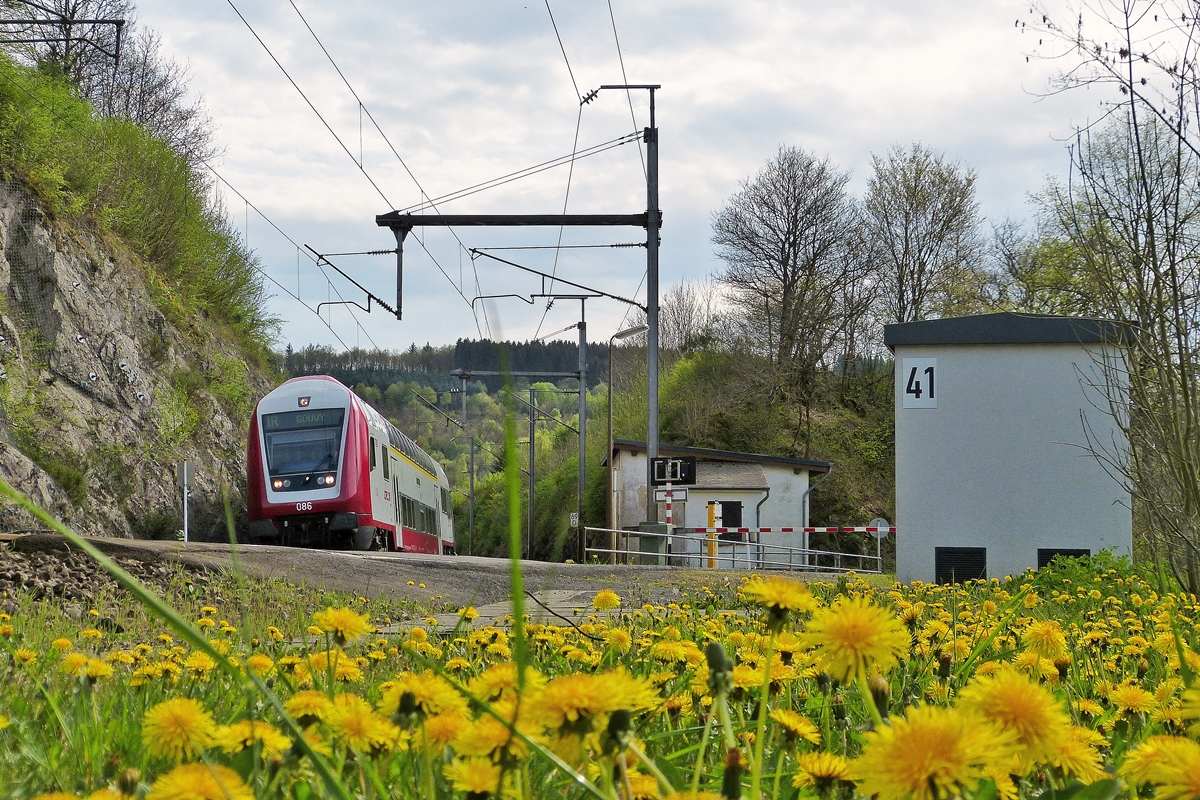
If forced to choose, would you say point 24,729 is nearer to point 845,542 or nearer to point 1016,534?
point 1016,534

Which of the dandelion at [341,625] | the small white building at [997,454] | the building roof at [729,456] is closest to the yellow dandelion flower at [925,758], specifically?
the dandelion at [341,625]

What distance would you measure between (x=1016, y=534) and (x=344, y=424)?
35.9 feet

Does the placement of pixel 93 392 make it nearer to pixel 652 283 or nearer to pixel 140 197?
pixel 140 197

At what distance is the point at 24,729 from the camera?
1.52 metres

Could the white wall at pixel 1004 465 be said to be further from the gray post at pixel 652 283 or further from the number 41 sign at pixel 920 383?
the gray post at pixel 652 283

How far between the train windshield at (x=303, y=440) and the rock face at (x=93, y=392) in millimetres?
1580

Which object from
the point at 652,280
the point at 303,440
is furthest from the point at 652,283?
the point at 303,440

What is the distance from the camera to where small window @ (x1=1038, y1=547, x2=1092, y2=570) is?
12281mm

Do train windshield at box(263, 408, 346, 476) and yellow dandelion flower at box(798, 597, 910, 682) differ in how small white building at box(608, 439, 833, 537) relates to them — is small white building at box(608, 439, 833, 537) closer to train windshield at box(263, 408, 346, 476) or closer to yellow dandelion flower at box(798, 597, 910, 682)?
train windshield at box(263, 408, 346, 476)

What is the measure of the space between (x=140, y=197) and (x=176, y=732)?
29501mm

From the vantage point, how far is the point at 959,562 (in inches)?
490

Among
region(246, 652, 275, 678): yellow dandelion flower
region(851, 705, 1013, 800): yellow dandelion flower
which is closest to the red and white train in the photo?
region(246, 652, 275, 678): yellow dandelion flower

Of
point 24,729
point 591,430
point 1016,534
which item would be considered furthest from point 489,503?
point 24,729

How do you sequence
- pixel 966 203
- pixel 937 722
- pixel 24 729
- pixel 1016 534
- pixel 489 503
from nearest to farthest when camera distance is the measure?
1. pixel 937 722
2. pixel 24 729
3. pixel 1016 534
4. pixel 966 203
5. pixel 489 503
